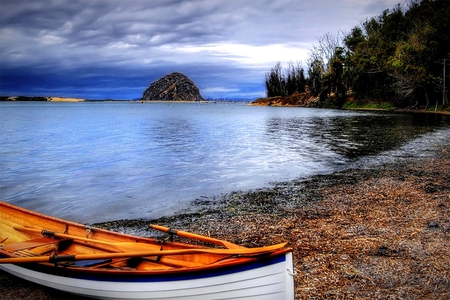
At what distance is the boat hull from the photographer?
12.3 ft

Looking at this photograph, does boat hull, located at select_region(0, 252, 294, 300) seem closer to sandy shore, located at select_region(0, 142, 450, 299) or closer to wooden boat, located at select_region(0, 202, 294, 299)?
wooden boat, located at select_region(0, 202, 294, 299)

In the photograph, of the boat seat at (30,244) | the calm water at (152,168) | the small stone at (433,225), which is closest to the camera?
the boat seat at (30,244)

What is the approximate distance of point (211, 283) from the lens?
3.90m

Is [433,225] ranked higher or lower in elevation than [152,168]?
lower

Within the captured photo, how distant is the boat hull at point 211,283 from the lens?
375 cm

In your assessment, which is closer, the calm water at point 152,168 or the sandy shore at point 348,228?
the sandy shore at point 348,228

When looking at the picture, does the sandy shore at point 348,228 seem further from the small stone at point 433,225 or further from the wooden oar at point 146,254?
the wooden oar at point 146,254

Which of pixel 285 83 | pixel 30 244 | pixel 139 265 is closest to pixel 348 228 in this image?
pixel 139 265

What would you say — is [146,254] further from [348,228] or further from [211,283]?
[348,228]

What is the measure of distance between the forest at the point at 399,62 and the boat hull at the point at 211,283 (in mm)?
45744

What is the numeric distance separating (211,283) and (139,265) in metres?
1.49

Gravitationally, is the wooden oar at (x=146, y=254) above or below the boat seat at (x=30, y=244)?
above

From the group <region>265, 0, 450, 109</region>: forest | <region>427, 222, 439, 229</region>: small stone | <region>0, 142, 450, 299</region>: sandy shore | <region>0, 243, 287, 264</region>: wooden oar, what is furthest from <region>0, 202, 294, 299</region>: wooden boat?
<region>265, 0, 450, 109</region>: forest

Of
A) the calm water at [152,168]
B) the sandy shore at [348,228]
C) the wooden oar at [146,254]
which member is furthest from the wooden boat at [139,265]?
the calm water at [152,168]
